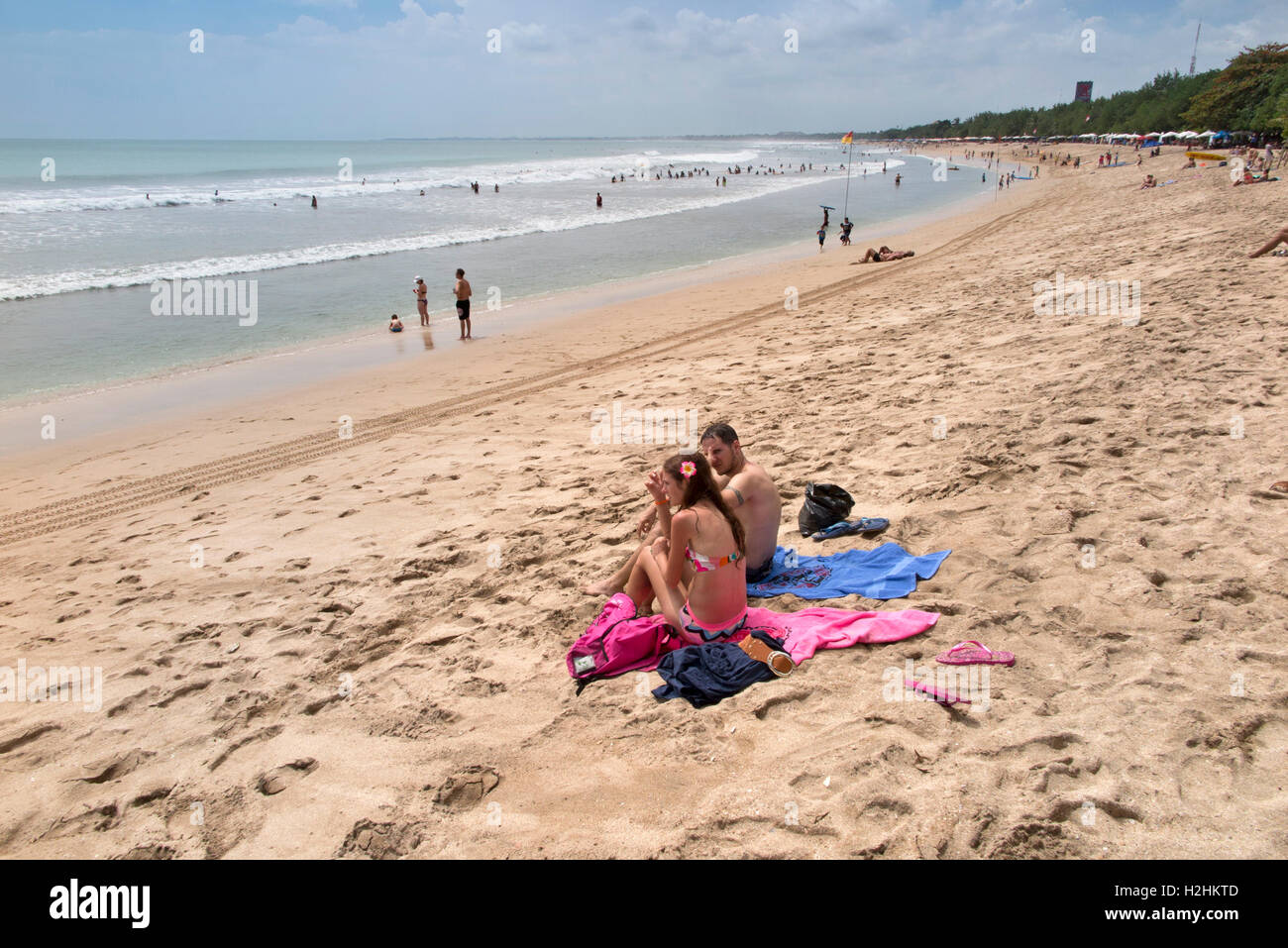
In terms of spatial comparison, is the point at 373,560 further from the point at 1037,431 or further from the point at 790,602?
the point at 1037,431

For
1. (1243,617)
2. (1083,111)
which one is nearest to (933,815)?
(1243,617)

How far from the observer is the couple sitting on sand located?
3.72m

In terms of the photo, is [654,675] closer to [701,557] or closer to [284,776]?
[701,557]

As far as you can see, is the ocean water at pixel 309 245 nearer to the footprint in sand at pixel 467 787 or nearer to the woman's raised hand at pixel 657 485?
the woman's raised hand at pixel 657 485

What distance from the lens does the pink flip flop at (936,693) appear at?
3.23 m

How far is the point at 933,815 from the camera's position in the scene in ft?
8.66

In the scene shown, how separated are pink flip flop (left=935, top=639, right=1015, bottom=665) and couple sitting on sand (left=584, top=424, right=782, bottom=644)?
1024 millimetres

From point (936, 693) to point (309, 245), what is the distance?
86.3 feet

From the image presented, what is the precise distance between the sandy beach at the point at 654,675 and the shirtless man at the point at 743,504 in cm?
45

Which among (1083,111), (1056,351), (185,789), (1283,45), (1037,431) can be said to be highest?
(1083,111)

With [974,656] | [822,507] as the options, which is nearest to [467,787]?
[974,656]

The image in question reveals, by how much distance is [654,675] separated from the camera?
375 centimetres

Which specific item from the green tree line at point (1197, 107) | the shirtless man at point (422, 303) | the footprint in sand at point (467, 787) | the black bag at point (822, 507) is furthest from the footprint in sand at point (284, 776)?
the green tree line at point (1197, 107)
